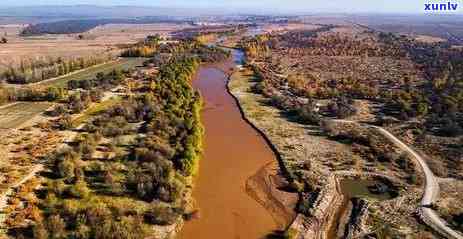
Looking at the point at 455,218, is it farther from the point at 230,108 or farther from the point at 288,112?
the point at 230,108

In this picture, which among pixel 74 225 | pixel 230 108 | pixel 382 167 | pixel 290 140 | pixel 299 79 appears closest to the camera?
pixel 74 225

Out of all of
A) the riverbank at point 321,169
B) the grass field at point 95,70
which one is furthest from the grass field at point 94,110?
the riverbank at point 321,169

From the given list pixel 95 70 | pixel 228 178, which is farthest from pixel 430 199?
pixel 95 70

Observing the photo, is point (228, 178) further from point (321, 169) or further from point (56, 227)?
point (56, 227)

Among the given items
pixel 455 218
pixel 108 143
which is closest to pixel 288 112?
pixel 108 143

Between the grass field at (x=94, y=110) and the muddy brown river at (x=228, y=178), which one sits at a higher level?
the grass field at (x=94, y=110)

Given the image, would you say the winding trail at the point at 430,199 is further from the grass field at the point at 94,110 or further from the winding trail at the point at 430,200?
the grass field at the point at 94,110

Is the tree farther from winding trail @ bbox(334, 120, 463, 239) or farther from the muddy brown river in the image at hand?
winding trail @ bbox(334, 120, 463, 239)
